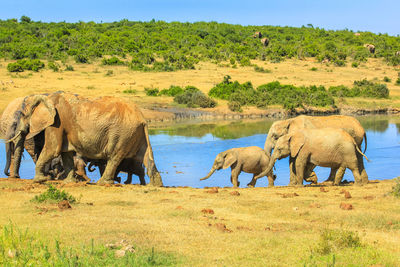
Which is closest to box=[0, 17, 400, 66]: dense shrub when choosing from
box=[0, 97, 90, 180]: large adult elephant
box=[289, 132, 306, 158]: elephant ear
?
box=[0, 97, 90, 180]: large adult elephant

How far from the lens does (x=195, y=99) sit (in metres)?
30.1

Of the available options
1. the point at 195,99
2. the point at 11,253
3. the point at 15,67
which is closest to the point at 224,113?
the point at 195,99

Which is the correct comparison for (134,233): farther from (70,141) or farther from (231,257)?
(70,141)

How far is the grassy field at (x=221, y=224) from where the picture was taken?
607 cm

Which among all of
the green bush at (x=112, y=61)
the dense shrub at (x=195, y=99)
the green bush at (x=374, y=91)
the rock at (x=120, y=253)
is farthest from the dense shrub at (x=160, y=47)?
the rock at (x=120, y=253)

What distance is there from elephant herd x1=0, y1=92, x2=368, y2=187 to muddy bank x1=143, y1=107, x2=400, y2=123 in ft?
48.1

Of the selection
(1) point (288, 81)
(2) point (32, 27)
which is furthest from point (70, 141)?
(2) point (32, 27)

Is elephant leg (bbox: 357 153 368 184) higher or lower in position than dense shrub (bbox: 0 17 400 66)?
lower

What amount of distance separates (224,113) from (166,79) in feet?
26.2

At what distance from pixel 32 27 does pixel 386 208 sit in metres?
57.6

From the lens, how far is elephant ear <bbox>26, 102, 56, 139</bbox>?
35.6ft

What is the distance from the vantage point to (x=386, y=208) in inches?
341

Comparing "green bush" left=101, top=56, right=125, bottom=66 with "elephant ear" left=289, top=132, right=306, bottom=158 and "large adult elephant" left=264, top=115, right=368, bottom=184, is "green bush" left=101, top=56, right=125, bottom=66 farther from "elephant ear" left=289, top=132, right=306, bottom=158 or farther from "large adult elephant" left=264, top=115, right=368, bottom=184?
"elephant ear" left=289, top=132, right=306, bottom=158

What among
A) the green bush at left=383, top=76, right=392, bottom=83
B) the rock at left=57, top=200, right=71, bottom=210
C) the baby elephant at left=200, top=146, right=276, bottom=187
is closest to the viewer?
the rock at left=57, top=200, right=71, bottom=210
